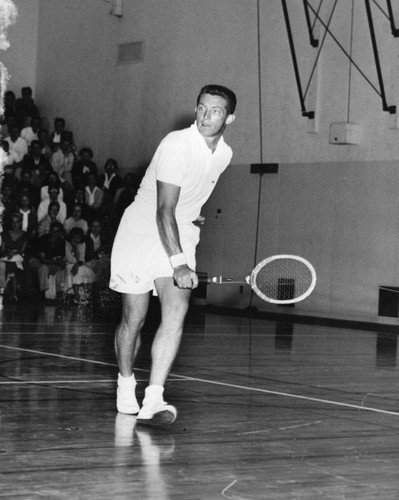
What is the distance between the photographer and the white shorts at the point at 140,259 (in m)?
5.18

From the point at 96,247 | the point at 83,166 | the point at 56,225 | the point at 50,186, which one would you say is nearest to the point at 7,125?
the point at 83,166

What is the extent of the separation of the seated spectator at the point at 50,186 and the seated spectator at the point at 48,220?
0.96 feet

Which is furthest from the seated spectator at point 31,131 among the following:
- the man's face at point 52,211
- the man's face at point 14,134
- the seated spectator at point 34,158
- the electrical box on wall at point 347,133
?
the electrical box on wall at point 347,133

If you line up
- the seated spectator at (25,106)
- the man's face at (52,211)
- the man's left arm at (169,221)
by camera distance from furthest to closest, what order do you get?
1. the seated spectator at (25,106)
2. the man's face at (52,211)
3. the man's left arm at (169,221)

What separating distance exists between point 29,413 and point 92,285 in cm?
1024

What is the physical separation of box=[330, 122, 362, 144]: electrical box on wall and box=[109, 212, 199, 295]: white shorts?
976 centimetres

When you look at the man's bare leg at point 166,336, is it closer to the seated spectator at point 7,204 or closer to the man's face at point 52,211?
the seated spectator at point 7,204

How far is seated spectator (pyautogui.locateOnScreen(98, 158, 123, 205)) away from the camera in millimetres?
17469

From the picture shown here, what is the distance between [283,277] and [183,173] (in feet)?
28.2

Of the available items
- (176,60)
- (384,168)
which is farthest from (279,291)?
(176,60)

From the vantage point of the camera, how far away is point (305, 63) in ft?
50.9

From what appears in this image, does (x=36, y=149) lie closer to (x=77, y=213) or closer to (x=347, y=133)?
(x=77, y=213)

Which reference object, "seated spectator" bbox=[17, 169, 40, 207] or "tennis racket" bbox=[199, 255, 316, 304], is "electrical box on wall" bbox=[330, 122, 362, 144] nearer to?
"tennis racket" bbox=[199, 255, 316, 304]

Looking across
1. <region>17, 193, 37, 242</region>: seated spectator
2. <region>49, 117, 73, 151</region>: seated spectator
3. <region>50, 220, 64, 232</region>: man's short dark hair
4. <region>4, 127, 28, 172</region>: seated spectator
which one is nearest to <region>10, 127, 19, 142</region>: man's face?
<region>4, 127, 28, 172</region>: seated spectator
